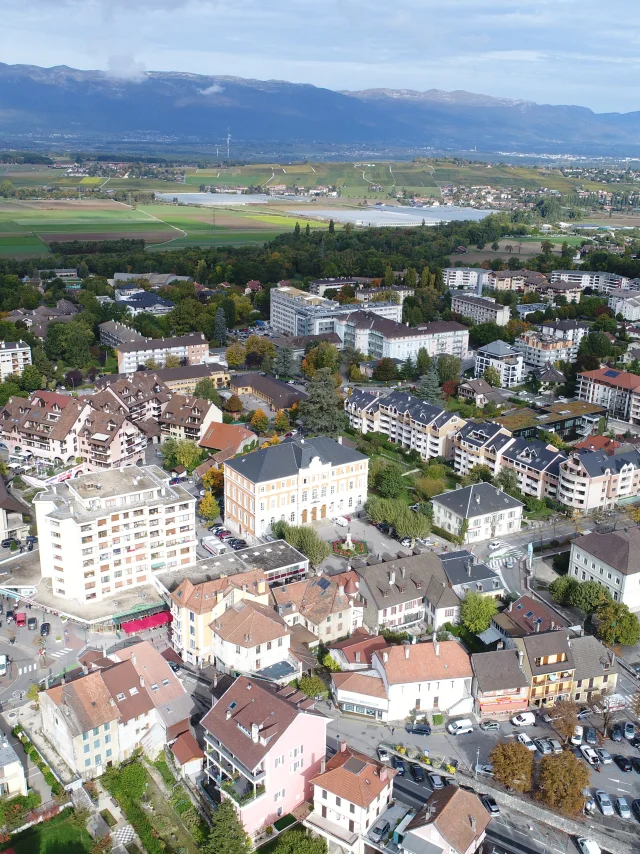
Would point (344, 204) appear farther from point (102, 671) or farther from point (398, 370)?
point (102, 671)

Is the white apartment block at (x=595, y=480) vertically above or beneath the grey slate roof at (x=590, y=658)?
above

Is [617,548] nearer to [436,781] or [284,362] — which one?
[436,781]

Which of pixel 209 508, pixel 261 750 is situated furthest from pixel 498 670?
pixel 209 508

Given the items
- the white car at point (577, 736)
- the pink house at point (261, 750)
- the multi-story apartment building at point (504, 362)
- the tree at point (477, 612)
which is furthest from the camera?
the multi-story apartment building at point (504, 362)

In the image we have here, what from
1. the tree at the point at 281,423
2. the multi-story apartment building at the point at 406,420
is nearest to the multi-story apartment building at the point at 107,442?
the tree at the point at 281,423

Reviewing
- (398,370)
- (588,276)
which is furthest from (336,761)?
(588,276)

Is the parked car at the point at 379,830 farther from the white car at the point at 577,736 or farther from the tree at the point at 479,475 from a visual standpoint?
the tree at the point at 479,475

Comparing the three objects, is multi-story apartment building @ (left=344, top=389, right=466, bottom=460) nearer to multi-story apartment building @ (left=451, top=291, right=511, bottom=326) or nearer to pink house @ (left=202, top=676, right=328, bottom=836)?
multi-story apartment building @ (left=451, top=291, right=511, bottom=326)

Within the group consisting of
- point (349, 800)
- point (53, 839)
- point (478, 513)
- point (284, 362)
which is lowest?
point (53, 839)
